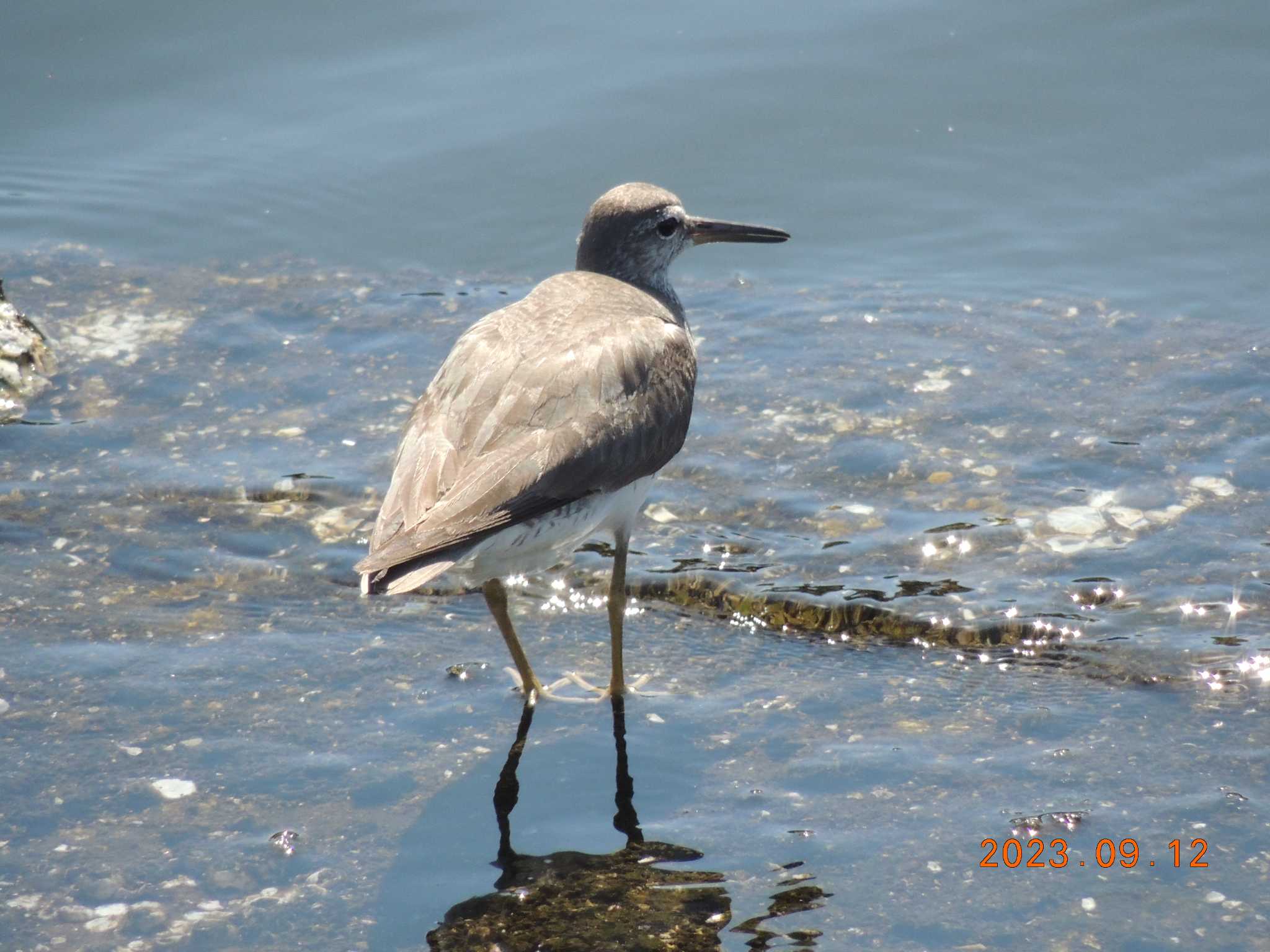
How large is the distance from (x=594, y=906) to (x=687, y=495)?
3101mm

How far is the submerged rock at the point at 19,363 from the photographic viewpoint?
7531 millimetres

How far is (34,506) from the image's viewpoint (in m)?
6.64

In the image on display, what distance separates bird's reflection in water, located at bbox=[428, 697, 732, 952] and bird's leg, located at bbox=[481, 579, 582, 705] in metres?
0.86

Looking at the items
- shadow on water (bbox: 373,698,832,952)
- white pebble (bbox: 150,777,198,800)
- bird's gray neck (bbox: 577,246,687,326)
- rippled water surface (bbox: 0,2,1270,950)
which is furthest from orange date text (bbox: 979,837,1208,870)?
bird's gray neck (bbox: 577,246,687,326)

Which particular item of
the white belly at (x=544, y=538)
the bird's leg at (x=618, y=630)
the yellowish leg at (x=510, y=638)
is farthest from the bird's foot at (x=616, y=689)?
the white belly at (x=544, y=538)

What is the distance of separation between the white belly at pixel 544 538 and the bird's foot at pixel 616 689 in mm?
524

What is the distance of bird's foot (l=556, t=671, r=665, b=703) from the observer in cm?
548

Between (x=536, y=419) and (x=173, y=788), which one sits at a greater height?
(x=536, y=419)

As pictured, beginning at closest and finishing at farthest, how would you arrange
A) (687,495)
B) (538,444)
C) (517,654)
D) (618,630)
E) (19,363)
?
(538,444) → (517,654) → (618,630) → (687,495) → (19,363)

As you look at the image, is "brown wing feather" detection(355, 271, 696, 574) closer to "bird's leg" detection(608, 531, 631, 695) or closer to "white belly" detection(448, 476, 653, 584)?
"white belly" detection(448, 476, 653, 584)

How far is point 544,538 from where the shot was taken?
5.10m

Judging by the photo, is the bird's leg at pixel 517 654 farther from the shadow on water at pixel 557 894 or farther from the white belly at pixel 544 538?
the shadow on water at pixel 557 894

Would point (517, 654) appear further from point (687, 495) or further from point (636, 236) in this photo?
point (636, 236)

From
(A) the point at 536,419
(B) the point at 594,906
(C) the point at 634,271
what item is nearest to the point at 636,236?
(C) the point at 634,271
